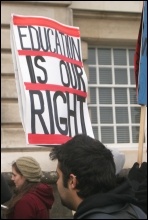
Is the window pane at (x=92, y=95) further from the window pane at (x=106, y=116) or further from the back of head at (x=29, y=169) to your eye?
the back of head at (x=29, y=169)

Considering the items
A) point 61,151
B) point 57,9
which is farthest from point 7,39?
point 61,151

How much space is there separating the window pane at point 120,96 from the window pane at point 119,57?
45 cm

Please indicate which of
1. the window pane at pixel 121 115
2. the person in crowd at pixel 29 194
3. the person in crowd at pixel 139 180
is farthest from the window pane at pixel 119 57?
the person in crowd at pixel 139 180

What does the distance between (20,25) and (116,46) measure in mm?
4896

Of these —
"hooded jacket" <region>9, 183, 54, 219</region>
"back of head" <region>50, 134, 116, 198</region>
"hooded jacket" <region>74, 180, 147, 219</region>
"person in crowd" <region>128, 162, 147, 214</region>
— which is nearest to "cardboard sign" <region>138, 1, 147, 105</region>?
"person in crowd" <region>128, 162, 147, 214</region>

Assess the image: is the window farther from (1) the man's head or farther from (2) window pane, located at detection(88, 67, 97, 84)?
(1) the man's head

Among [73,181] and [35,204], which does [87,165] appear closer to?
[73,181]

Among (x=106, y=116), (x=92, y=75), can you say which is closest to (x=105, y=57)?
(x=92, y=75)

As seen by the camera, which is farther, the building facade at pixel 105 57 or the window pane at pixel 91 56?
the window pane at pixel 91 56

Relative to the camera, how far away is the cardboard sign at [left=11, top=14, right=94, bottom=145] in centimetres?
475

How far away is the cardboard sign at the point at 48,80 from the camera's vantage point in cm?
475

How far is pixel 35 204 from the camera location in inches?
163

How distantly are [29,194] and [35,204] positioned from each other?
0.38 ft

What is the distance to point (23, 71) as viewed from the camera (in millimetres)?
4863
